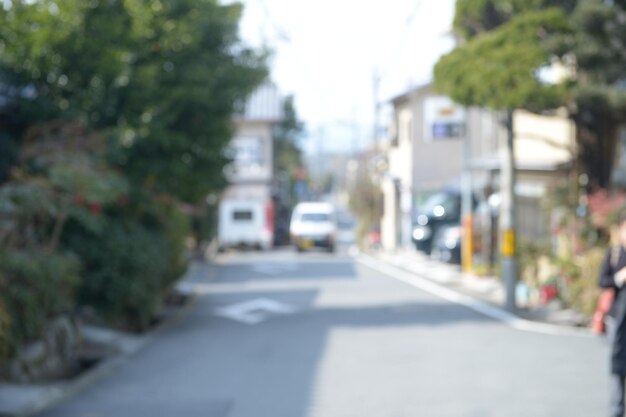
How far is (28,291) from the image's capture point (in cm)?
1049

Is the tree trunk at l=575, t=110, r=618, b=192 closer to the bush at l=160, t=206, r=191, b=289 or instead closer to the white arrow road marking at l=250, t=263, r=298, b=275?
the bush at l=160, t=206, r=191, b=289

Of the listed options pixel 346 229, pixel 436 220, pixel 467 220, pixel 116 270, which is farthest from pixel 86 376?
pixel 346 229

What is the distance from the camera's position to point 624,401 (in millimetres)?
8156

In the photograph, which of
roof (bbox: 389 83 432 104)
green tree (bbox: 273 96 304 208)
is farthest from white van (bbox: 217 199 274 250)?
green tree (bbox: 273 96 304 208)

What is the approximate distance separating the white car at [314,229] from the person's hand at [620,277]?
3678 centimetres

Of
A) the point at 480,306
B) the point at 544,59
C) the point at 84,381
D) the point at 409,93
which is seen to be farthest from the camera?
the point at 409,93

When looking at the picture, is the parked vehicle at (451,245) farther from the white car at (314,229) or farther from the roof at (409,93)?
the white car at (314,229)

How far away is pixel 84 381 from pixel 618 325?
6.12m

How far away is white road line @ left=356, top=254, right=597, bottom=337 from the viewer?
15.4m

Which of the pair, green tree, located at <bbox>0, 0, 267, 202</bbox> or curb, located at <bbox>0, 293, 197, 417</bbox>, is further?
green tree, located at <bbox>0, 0, 267, 202</bbox>

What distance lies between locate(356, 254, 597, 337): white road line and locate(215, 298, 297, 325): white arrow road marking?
351 centimetres

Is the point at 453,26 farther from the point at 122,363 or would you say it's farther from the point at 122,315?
the point at 122,363

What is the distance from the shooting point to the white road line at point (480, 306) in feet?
50.4

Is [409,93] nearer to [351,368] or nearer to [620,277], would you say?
[351,368]
